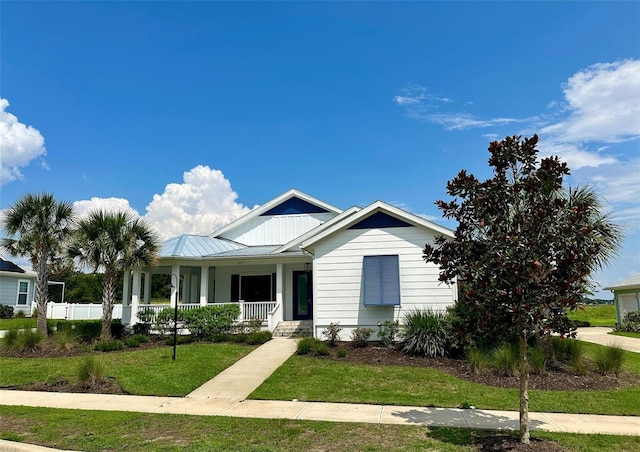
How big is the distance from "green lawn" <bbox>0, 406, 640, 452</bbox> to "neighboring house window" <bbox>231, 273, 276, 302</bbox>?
43.8ft

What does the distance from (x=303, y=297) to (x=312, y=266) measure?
213 centimetres

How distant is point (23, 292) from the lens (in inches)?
1293

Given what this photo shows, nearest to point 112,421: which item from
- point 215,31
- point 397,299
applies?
point 397,299

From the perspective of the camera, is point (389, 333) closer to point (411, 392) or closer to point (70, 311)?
point (411, 392)

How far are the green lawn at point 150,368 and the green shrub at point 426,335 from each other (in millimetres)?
5169

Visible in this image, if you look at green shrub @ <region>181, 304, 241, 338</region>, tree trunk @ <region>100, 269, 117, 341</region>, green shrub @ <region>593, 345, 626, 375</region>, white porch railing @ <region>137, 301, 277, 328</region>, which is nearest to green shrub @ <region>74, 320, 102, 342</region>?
tree trunk @ <region>100, 269, 117, 341</region>

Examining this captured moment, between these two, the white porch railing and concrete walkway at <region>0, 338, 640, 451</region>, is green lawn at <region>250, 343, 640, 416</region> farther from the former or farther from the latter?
the white porch railing

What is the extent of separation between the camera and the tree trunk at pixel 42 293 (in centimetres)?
1702

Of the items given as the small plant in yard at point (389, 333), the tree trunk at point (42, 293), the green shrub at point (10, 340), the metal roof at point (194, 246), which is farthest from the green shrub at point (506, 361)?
the tree trunk at point (42, 293)

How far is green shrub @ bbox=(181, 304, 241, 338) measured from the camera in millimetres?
16547

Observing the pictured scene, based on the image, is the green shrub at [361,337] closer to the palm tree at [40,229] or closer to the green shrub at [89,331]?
the green shrub at [89,331]

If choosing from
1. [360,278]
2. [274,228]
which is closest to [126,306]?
[274,228]

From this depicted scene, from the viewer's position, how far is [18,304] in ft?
105

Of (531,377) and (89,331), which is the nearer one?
(531,377)
